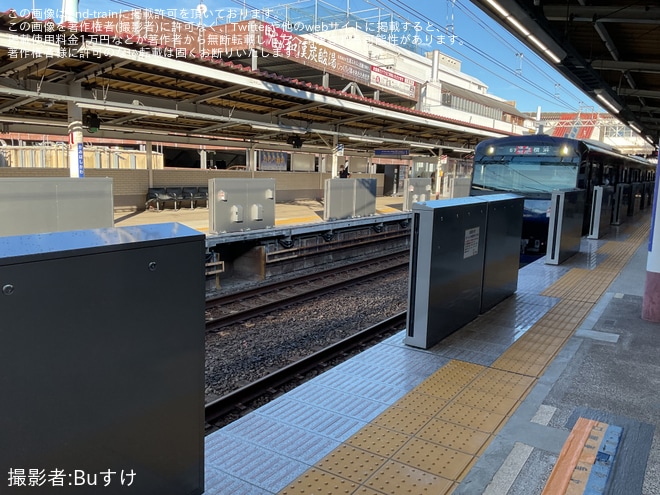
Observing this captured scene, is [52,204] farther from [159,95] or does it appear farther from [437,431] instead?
[437,431]

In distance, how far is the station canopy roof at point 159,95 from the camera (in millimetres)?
7793

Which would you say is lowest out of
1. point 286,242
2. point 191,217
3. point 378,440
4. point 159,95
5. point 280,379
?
point 280,379

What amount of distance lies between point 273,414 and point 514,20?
4.84 m

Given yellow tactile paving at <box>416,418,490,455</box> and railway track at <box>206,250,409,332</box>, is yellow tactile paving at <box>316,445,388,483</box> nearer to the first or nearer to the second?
yellow tactile paving at <box>416,418,490,455</box>

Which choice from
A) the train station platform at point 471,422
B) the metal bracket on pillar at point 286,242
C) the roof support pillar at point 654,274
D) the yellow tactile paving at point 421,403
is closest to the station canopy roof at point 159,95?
the metal bracket on pillar at point 286,242

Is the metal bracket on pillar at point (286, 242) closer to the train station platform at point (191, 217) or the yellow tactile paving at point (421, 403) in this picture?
the train station platform at point (191, 217)

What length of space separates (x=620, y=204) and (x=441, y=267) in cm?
1400

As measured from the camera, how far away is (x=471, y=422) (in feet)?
11.3

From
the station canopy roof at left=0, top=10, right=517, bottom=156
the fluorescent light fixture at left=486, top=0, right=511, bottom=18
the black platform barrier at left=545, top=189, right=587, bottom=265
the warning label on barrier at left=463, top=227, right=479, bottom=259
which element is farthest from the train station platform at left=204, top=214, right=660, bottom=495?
the station canopy roof at left=0, top=10, right=517, bottom=156

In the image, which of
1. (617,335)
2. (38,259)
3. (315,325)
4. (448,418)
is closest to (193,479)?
(38,259)

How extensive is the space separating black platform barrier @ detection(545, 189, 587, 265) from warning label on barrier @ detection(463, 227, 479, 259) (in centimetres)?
410

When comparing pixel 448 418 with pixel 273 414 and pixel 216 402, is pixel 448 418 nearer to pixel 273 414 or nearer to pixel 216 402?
pixel 273 414

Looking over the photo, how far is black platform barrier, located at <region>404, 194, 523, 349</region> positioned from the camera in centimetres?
465

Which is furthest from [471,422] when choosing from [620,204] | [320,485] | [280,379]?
[620,204]
